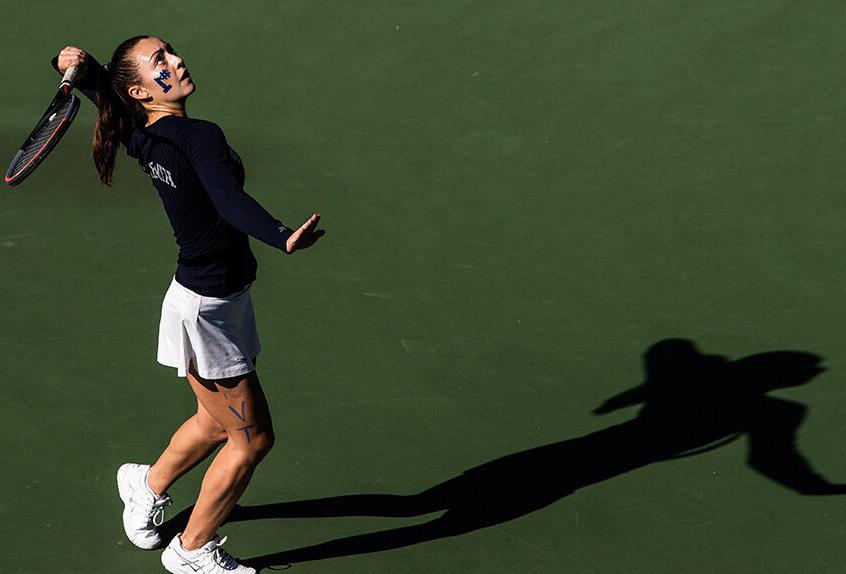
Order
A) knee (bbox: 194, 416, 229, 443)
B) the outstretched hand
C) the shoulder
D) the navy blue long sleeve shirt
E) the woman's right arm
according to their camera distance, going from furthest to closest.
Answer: knee (bbox: 194, 416, 229, 443)
the woman's right arm
the shoulder
the navy blue long sleeve shirt
the outstretched hand

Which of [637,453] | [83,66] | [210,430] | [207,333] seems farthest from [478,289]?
[83,66]

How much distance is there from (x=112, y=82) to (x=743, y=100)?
5.38 metres

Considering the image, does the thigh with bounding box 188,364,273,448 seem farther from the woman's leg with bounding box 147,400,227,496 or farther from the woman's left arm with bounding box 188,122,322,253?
the woman's left arm with bounding box 188,122,322,253

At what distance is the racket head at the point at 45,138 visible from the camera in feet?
19.3

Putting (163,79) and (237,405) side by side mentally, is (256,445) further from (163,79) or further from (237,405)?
(163,79)

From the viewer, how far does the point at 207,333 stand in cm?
602

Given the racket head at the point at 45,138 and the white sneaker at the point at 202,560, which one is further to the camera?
the white sneaker at the point at 202,560

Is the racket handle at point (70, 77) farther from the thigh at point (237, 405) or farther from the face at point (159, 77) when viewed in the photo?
the thigh at point (237, 405)

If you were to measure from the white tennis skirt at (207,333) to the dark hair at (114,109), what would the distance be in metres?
0.59

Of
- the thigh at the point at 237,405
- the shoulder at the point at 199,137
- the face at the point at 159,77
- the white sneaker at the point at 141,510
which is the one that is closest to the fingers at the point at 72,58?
the face at the point at 159,77

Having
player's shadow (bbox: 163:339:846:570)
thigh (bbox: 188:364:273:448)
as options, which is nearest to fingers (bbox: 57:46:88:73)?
thigh (bbox: 188:364:273:448)

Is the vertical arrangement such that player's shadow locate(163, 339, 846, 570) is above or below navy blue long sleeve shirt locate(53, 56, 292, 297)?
below

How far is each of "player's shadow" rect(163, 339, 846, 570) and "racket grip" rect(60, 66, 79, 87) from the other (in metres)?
2.14

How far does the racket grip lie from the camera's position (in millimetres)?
5918
